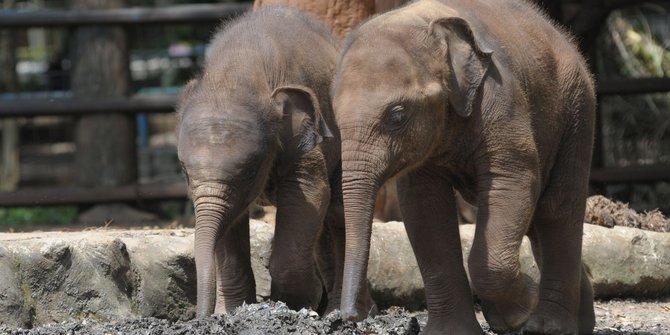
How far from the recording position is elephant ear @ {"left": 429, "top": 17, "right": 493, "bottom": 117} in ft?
18.8

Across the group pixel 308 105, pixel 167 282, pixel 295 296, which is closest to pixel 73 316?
pixel 167 282

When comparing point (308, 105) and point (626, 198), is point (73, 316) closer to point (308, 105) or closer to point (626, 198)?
point (308, 105)

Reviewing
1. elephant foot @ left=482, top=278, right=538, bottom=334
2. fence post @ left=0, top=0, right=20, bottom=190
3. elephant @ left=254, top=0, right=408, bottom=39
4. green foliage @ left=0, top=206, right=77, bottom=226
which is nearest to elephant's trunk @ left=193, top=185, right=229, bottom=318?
elephant foot @ left=482, top=278, right=538, bottom=334

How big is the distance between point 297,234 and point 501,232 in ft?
4.32

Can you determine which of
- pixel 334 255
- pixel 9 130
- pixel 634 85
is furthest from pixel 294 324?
pixel 9 130

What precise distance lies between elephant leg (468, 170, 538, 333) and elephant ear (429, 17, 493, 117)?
374mm

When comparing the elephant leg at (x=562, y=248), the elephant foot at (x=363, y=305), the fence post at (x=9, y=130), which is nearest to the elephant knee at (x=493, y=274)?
the elephant leg at (x=562, y=248)

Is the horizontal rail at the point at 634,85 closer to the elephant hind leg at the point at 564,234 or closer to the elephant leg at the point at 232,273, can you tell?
the elephant hind leg at the point at 564,234

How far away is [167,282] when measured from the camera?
742cm

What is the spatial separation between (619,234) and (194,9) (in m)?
4.68

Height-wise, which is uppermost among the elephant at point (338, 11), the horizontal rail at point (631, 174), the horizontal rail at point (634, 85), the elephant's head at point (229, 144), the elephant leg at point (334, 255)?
the elephant at point (338, 11)

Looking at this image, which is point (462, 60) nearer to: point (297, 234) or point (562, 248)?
point (562, 248)

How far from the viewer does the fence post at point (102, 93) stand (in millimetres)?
11438

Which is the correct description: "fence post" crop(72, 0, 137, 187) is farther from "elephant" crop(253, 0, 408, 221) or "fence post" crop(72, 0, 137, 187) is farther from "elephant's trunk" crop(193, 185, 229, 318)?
"elephant's trunk" crop(193, 185, 229, 318)
